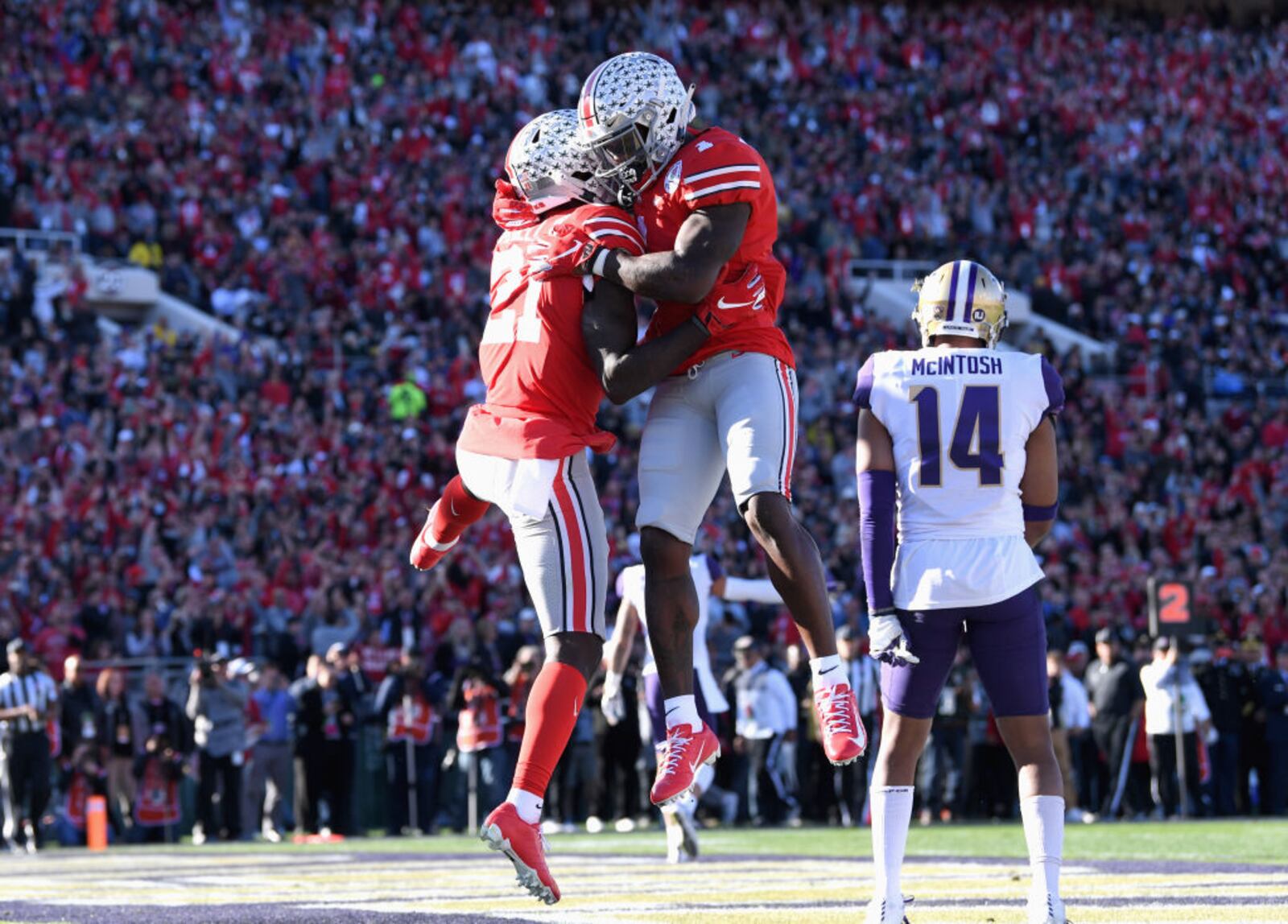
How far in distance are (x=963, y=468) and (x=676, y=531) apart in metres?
0.89

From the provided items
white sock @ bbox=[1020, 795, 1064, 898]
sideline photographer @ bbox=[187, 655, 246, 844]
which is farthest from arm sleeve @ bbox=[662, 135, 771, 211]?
sideline photographer @ bbox=[187, 655, 246, 844]

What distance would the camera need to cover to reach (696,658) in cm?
1126

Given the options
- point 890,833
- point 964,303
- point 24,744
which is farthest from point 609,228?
point 24,744

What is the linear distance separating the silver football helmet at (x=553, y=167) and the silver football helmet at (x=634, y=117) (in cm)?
6

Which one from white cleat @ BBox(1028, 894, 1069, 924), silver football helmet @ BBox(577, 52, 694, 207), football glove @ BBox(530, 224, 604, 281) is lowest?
white cleat @ BBox(1028, 894, 1069, 924)

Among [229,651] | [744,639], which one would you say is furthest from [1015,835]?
[229,651]

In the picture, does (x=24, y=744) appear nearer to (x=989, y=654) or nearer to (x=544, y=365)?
(x=544, y=365)

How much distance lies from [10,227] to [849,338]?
10731 mm

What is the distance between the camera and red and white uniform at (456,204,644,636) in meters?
5.89

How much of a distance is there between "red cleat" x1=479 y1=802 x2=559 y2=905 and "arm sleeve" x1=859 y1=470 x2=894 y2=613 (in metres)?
1.19

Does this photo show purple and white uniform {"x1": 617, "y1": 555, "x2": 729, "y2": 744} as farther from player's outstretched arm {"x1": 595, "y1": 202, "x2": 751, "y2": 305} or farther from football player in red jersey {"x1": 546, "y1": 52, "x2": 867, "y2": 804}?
player's outstretched arm {"x1": 595, "y1": 202, "x2": 751, "y2": 305}

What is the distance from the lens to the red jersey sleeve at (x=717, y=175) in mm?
5969

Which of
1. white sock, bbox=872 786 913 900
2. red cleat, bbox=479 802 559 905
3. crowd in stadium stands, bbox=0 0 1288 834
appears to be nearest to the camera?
red cleat, bbox=479 802 559 905

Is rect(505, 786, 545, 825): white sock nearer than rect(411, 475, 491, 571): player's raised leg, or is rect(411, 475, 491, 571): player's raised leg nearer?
rect(505, 786, 545, 825): white sock
